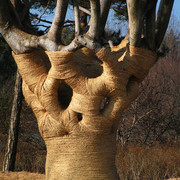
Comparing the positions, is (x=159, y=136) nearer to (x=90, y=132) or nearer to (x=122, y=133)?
(x=122, y=133)

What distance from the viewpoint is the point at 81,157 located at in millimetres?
3162

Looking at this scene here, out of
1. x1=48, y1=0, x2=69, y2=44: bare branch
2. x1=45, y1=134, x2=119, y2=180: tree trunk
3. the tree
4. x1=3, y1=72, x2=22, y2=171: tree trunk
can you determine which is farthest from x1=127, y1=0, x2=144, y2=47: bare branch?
x1=3, y1=72, x2=22, y2=171: tree trunk

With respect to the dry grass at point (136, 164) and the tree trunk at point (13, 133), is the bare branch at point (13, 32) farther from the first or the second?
the tree trunk at point (13, 133)

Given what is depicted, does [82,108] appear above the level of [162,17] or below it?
below

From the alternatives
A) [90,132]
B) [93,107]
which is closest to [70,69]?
[93,107]

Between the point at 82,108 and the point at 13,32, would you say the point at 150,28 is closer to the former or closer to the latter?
the point at 82,108

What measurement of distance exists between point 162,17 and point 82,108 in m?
1.50

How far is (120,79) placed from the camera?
10.2ft

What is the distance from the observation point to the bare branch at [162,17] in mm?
3459

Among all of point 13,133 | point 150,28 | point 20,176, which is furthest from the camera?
point 13,133

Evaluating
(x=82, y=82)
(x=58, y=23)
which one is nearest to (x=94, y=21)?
(x=58, y=23)

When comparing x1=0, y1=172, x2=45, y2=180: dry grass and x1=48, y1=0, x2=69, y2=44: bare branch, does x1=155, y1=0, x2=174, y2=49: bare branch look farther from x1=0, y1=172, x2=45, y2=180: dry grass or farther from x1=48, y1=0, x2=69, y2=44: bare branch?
x1=0, y1=172, x2=45, y2=180: dry grass

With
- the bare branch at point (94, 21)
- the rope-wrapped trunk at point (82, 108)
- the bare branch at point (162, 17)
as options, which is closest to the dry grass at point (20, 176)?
the rope-wrapped trunk at point (82, 108)

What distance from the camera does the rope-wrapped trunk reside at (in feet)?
10.1
